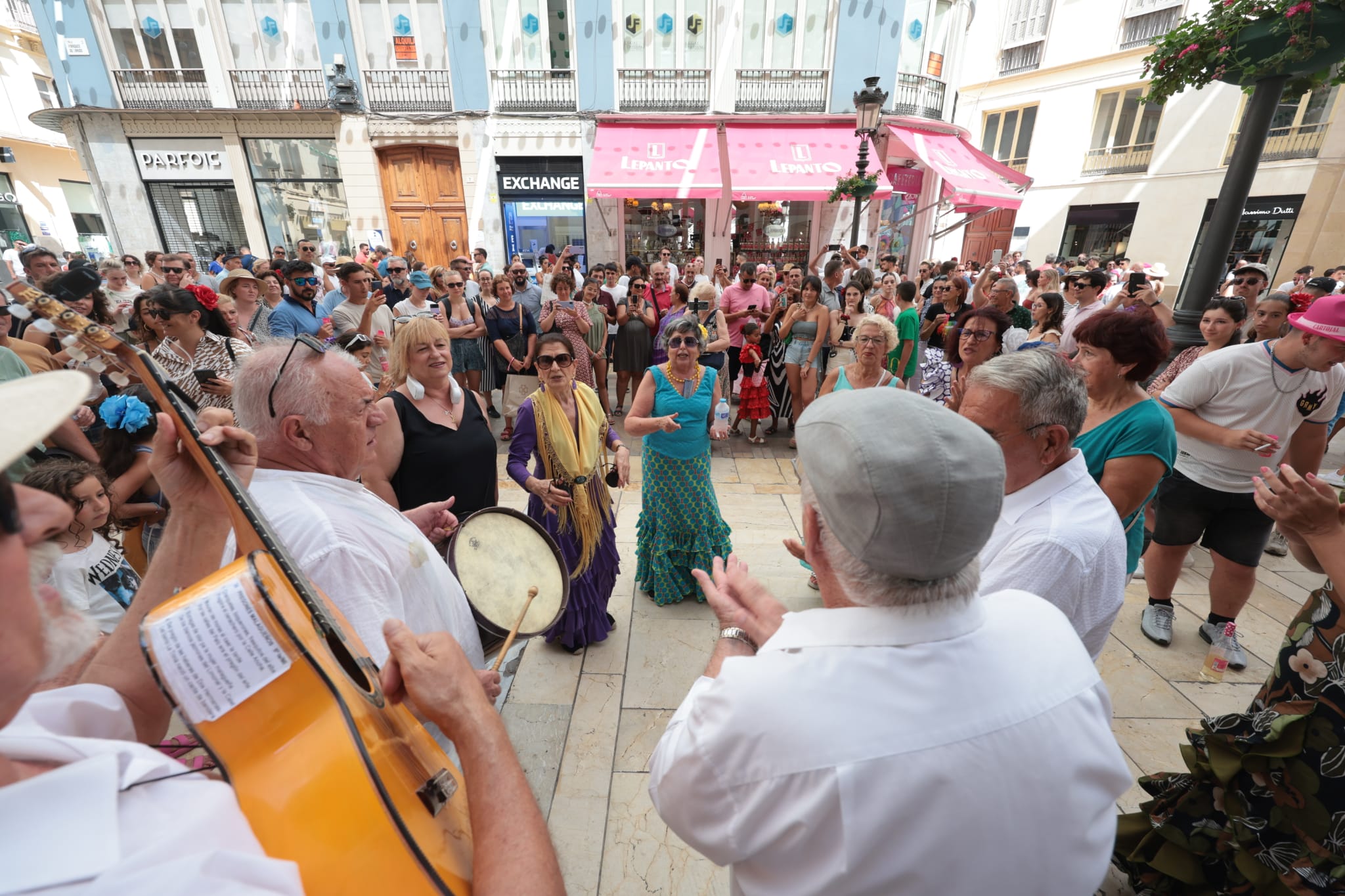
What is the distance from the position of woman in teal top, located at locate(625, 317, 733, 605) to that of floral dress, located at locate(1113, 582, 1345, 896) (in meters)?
2.23

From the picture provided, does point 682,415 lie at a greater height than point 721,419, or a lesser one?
greater

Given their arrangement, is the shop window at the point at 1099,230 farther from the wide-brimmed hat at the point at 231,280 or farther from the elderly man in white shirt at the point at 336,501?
the elderly man in white shirt at the point at 336,501

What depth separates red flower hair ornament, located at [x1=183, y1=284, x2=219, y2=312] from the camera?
4.04m

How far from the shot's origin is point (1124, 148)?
1728 centimetres

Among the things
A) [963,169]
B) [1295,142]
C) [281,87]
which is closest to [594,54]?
[281,87]

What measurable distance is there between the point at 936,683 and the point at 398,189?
16.6 metres

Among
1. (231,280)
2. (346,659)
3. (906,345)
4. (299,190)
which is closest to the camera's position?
(346,659)

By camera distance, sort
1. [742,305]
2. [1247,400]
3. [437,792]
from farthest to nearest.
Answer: [742,305] < [1247,400] < [437,792]

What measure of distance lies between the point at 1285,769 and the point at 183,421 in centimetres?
301

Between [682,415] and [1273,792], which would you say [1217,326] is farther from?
[682,415]

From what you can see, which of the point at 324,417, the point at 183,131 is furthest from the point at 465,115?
the point at 324,417

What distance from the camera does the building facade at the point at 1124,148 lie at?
1454cm

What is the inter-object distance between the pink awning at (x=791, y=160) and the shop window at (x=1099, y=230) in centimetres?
968

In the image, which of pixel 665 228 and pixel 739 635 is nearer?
pixel 739 635
